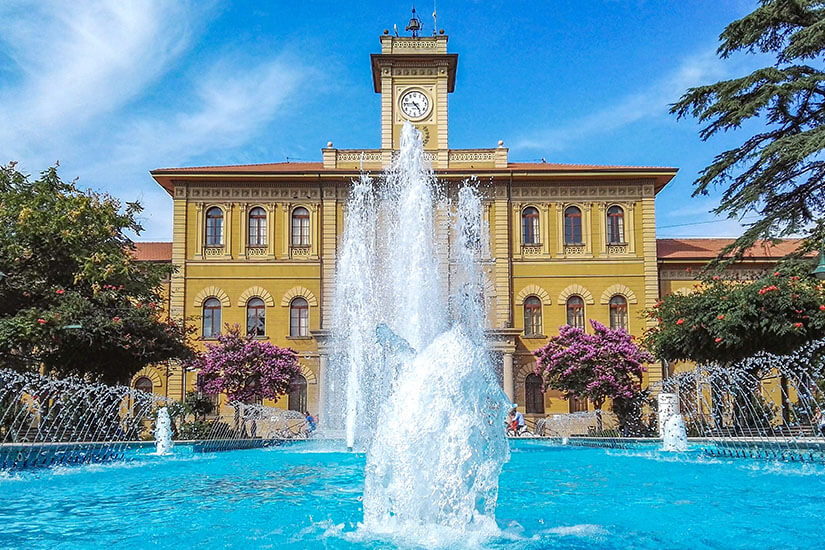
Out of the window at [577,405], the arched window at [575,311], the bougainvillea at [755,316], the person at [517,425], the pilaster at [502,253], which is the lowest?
the person at [517,425]

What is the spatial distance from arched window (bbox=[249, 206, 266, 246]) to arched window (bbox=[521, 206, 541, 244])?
31.5ft

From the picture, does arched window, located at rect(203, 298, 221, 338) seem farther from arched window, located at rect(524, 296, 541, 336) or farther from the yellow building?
arched window, located at rect(524, 296, 541, 336)

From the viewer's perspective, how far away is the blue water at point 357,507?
5.71 meters

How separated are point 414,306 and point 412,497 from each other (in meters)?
13.9

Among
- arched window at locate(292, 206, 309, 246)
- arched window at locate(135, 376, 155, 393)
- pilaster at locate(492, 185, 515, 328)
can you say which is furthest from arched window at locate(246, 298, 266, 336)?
pilaster at locate(492, 185, 515, 328)

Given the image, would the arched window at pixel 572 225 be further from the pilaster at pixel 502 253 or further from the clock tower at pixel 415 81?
the clock tower at pixel 415 81

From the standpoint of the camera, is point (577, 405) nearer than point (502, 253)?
Yes

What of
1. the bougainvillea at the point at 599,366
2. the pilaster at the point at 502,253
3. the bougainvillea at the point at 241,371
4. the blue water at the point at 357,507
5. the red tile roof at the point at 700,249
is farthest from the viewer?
the red tile roof at the point at 700,249

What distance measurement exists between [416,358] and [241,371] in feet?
60.3

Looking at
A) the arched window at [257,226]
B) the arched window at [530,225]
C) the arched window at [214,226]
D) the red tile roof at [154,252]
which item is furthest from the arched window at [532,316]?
the red tile roof at [154,252]

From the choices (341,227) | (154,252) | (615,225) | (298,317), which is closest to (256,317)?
(298,317)

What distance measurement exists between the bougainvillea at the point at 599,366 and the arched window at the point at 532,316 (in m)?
4.87

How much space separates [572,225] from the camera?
3028 cm

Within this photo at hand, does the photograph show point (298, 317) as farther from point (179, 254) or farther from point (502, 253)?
point (502, 253)
